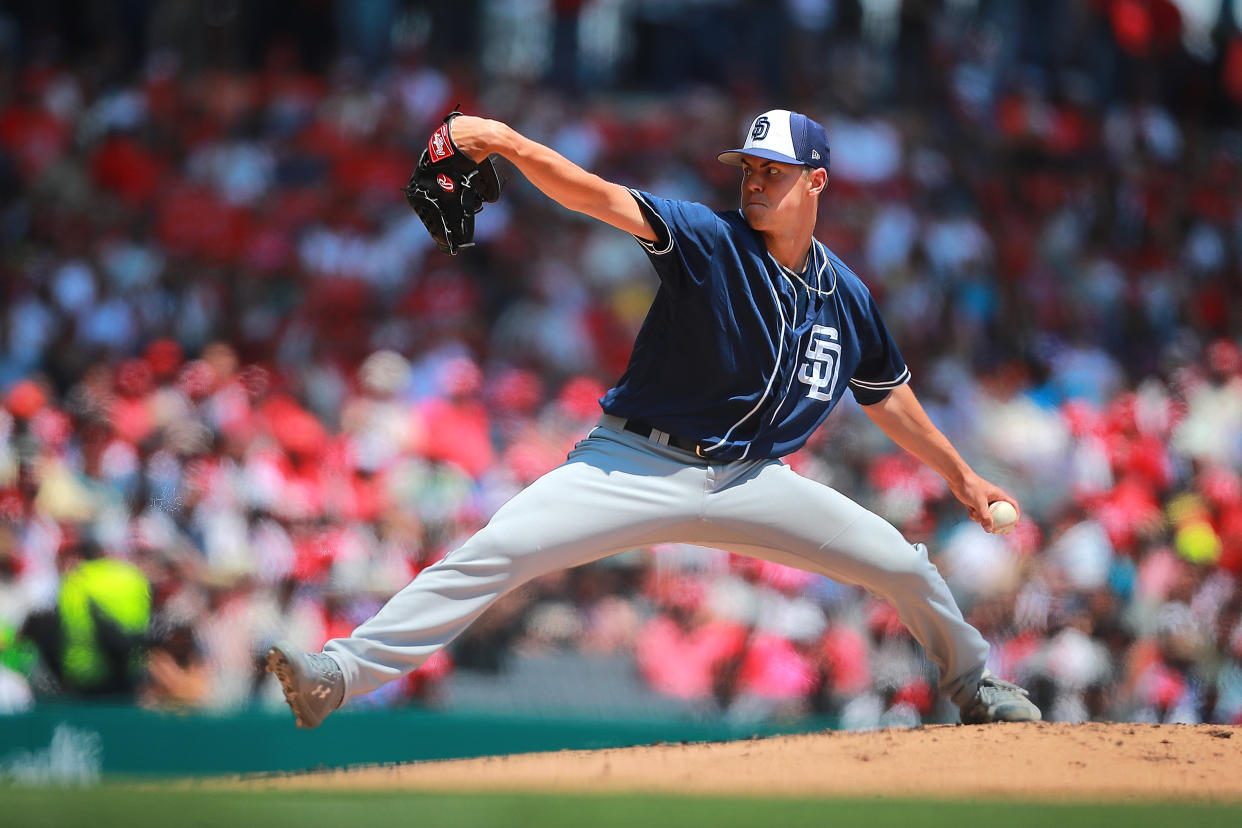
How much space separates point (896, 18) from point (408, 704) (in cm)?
842

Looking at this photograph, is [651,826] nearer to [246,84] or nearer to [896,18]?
[246,84]

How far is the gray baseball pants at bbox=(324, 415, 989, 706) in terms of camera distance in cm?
380

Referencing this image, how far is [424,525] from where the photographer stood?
7086mm

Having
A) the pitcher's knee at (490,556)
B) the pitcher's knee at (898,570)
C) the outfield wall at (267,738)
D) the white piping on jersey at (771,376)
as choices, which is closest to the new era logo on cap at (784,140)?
the white piping on jersey at (771,376)

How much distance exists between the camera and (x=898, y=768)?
405 centimetres

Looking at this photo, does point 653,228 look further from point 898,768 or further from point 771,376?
point 898,768

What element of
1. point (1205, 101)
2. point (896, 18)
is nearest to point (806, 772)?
point (896, 18)

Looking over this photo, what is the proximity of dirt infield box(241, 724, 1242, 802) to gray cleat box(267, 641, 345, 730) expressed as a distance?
15.7 inches

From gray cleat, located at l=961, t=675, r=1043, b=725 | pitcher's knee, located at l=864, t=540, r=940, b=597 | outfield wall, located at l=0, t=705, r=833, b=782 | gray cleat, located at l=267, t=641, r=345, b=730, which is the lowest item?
outfield wall, located at l=0, t=705, r=833, b=782

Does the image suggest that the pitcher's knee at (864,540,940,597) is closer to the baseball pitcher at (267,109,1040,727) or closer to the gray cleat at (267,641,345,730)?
the baseball pitcher at (267,109,1040,727)

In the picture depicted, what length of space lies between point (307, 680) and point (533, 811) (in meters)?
0.78

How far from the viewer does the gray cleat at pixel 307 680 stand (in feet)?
11.8

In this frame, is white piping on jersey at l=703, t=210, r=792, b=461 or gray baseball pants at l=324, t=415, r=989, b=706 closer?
gray baseball pants at l=324, t=415, r=989, b=706

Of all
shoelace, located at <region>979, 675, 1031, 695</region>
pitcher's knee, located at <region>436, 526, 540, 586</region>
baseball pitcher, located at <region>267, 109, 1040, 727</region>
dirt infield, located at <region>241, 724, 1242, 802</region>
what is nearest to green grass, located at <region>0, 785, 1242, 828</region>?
dirt infield, located at <region>241, 724, 1242, 802</region>
